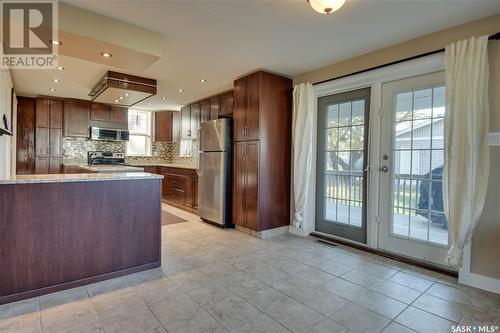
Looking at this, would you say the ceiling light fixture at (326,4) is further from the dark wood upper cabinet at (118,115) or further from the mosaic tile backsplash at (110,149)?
the dark wood upper cabinet at (118,115)

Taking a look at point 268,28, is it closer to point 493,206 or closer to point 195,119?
point 493,206

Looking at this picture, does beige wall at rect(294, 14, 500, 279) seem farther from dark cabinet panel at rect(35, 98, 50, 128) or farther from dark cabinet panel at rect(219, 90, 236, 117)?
dark cabinet panel at rect(35, 98, 50, 128)

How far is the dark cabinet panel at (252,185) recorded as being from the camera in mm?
3689

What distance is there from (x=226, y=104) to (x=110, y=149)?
3521 mm

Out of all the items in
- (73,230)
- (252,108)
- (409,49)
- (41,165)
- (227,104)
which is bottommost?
(73,230)

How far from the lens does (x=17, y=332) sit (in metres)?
1.61

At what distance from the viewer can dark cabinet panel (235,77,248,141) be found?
12.9ft

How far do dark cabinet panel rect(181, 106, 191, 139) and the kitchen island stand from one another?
3.39 meters

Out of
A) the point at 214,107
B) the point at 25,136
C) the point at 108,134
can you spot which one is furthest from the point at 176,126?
the point at 25,136

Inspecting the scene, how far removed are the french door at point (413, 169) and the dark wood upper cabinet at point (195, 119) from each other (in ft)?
12.0

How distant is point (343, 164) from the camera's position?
3500 millimetres

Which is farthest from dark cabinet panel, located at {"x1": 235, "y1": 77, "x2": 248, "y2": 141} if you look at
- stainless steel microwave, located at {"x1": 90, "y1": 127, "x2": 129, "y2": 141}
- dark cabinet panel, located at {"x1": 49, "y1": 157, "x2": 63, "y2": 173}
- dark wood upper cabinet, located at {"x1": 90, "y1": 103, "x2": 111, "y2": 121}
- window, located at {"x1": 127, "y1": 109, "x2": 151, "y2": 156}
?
dark cabinet panel, located at {"x1": 49, "y1": 157, "x2": 63, "y2": 173}

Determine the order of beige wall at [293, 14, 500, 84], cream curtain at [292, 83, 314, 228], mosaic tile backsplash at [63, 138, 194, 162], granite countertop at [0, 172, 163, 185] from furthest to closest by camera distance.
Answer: mosaic tile backsplash at [63, 138, 194, 162] → cream curtain at [292, 83, 314, 228] → beige wall at [293, 14, 500, 84] → granite countertop at [0, 172, 163, 185]

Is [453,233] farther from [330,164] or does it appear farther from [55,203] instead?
[55,203]
